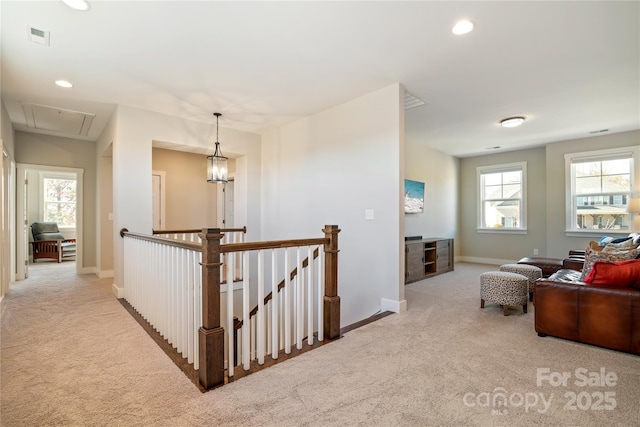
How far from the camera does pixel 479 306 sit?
12.4 feet

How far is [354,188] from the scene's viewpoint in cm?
401

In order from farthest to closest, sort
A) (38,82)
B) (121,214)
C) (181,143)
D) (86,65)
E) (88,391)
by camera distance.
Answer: (181,143) → (121,214) → (38,82) → (86,65) → (88,391)

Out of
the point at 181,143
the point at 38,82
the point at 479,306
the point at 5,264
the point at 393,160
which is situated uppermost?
the point at 38,82

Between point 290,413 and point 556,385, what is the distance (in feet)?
5.51

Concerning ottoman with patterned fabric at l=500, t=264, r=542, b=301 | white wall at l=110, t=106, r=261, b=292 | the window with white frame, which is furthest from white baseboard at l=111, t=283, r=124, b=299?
the window with white frame

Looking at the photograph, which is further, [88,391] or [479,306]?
[479,306]

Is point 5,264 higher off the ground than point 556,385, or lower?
higher

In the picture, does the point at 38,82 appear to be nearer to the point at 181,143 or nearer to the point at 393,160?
the point at 181,143

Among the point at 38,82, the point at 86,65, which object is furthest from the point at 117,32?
the point at 38,82

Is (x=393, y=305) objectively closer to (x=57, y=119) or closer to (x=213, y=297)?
(x=213, y=297)

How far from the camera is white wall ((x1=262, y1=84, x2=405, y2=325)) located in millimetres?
3553

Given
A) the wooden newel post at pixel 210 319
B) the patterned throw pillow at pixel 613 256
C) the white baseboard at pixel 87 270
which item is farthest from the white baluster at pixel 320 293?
the white baseboard at pixel 87 270

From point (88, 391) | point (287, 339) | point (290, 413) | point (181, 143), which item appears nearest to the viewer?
point (290, 413)

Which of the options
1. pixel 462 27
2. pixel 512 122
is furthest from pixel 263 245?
pixel 512 122
